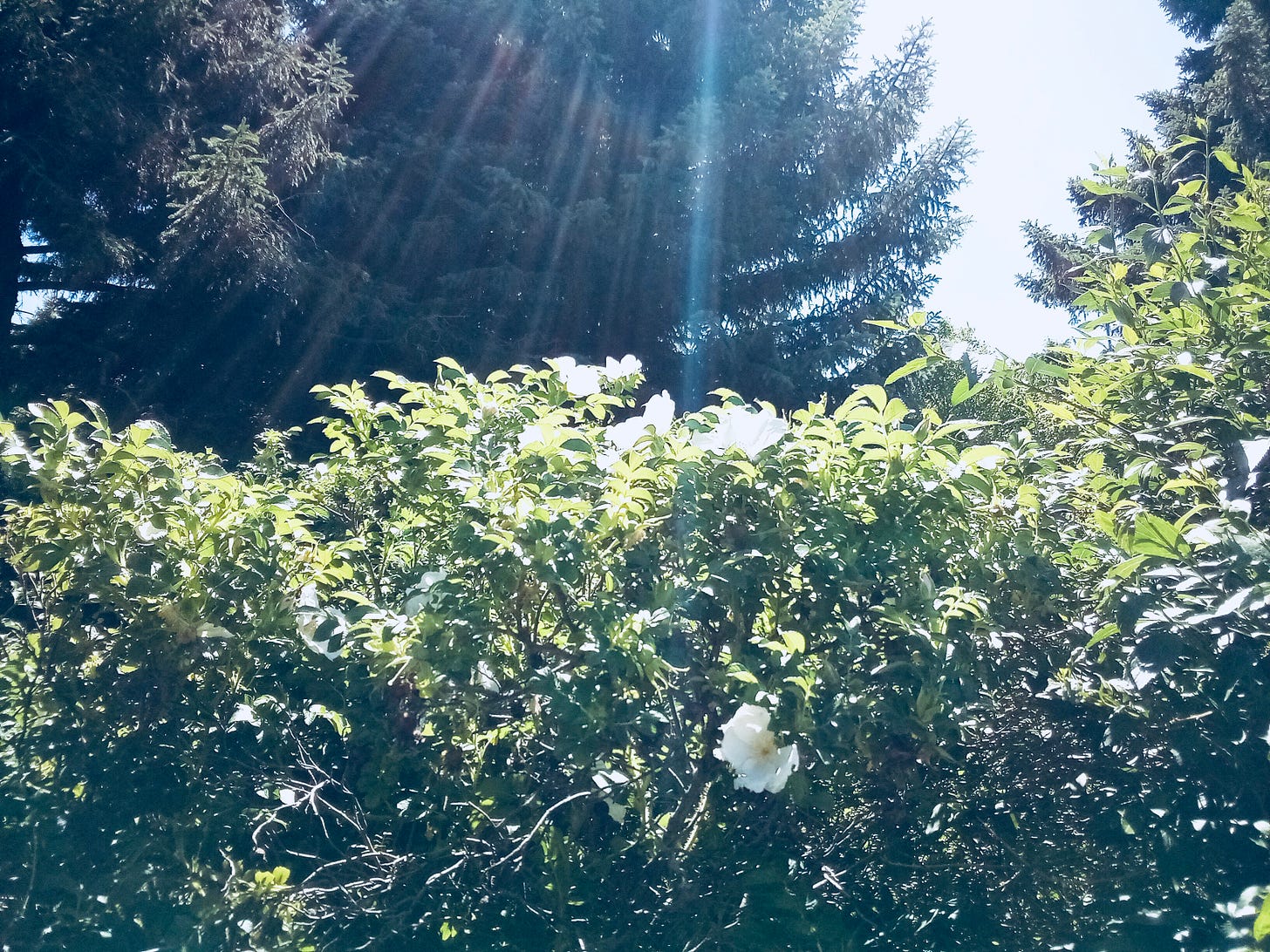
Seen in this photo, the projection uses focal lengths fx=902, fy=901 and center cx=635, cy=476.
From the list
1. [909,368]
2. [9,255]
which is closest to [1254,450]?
[909,368]

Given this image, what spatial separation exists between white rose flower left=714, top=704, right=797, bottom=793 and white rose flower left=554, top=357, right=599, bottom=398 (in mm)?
922

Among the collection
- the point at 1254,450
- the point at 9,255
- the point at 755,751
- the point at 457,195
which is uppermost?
the point at 457,195

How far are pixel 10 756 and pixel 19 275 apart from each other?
6994 mm

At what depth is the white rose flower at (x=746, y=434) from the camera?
1561mm

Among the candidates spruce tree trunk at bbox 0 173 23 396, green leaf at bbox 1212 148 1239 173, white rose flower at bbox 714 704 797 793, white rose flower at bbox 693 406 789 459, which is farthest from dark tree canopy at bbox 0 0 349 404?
white rose flower at bbox 714 704 797 793

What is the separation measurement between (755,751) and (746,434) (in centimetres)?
53

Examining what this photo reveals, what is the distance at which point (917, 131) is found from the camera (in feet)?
34.8

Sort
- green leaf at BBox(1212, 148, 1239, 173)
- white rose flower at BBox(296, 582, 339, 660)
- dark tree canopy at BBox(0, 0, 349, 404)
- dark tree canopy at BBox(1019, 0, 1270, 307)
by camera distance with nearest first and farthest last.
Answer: white rose flower at BBox(296, 582, 339, 660) → green leaf at BBox(1212, 148, 1239, 173) → dark tree canopy at BBox(0, 0, 349, 404) → dark tree canopy at BBox(1019, 0, 1270, 307)

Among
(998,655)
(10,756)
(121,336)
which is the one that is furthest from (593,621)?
(121,336)

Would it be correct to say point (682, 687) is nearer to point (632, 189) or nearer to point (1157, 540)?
point (1157, 540)

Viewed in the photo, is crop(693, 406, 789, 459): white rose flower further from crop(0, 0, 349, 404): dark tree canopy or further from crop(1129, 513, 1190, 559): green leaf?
crop(0, 0, 349, 404): dark tree canopy

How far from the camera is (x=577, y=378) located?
212cm

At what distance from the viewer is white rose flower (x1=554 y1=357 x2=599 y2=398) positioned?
2.10 m

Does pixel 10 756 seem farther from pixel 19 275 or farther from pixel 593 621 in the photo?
pixel 19 275
